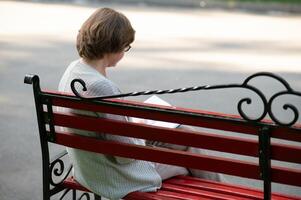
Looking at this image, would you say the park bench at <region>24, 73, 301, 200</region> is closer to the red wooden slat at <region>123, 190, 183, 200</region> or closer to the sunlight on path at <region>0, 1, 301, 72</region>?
the red wooden slat at <region>123, 190, 183, 200</region>

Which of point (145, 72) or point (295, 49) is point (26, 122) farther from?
point (295, 49)

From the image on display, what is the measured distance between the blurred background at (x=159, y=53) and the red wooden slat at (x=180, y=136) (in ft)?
5.39

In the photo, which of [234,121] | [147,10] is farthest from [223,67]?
[234,121]

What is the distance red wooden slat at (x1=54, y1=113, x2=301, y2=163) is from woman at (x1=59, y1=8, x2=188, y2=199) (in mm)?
66

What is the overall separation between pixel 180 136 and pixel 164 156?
0.53ft

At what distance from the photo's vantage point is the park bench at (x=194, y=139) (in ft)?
7.79

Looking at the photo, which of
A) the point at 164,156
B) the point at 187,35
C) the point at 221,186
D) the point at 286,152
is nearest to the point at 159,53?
the point at 187,35

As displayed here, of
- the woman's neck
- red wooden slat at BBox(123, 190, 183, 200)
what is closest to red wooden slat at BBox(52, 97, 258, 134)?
the woman's neck

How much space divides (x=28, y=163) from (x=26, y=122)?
3.47 feet

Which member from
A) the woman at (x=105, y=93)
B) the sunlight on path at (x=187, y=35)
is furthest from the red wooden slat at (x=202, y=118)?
the sunlight on path at (x=187, y=35)

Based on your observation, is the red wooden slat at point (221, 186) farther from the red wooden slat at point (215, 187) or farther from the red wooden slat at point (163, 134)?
the red wooden slat at point (163, 134)

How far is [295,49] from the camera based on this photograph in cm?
884

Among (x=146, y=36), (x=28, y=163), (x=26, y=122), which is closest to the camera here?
(x=28, y=163)

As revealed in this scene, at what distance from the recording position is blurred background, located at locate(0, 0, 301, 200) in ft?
18.0
